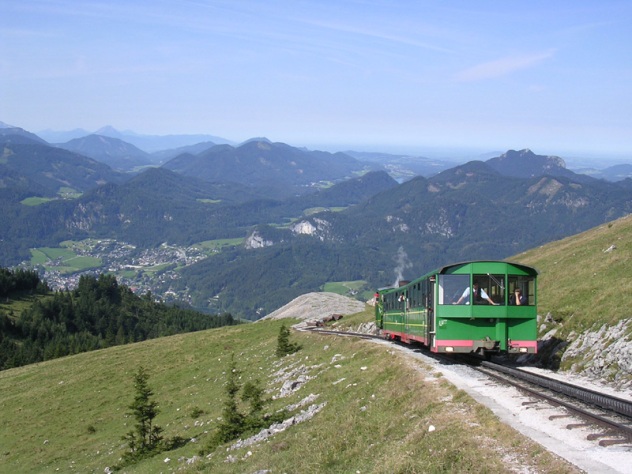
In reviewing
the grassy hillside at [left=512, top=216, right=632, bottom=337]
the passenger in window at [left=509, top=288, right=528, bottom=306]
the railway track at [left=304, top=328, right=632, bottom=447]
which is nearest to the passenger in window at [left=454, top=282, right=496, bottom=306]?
the passenger in window at [left=509, top=288, right=528, bottom=306]

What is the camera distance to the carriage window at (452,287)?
28.0 metres

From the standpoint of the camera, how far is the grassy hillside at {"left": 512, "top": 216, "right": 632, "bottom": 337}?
28281 millimetres

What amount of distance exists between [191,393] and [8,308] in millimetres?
126227

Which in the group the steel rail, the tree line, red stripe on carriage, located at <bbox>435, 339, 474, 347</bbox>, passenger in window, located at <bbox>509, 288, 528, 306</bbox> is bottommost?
the tree line

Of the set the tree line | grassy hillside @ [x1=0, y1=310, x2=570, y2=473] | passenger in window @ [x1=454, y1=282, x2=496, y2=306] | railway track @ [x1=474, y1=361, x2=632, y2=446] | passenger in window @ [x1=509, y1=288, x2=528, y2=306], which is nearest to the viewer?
railway track @ [x1=474, y1=361, x2=632, y2=446]

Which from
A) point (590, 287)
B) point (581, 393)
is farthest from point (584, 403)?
point (590, 287)

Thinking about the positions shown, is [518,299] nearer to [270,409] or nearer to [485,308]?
[485,308]

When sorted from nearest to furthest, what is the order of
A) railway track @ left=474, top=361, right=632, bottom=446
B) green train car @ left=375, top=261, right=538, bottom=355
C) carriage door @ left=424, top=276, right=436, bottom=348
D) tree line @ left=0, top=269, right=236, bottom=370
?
railway track @ left=474, top=361, right=632, bottom=446 → green train car @ left=375, top=261, right=538, bottom=355 → carriage door @ left=424, top=276, right=436, bottom=348 → tree line @ left=0, top=269, right=236, bottom=370

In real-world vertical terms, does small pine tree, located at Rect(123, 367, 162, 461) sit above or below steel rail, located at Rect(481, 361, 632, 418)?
below

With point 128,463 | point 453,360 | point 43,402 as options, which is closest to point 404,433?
point 453,360

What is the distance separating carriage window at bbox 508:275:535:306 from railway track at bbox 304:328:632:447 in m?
3.24

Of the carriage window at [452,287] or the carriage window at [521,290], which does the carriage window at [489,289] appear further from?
the carriage window at [452,287]

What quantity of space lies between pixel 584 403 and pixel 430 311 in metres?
11.0

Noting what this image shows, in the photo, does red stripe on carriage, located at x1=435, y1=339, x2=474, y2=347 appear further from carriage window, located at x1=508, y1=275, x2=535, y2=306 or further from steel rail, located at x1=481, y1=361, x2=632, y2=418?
carriage window, located at x1=508, y1=275, x2=535, y2=306
